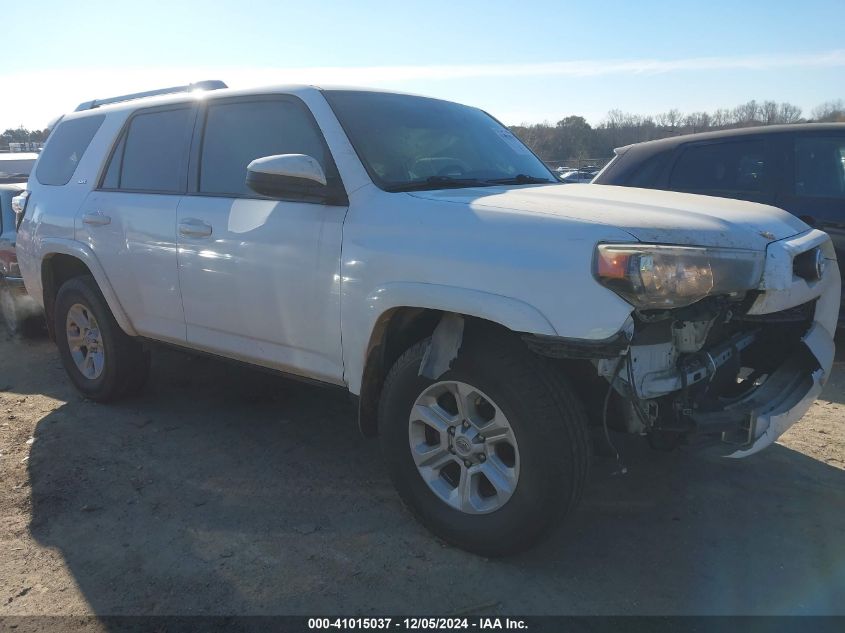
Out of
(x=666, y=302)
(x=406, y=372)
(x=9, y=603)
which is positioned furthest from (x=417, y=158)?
(x=9, y=603)

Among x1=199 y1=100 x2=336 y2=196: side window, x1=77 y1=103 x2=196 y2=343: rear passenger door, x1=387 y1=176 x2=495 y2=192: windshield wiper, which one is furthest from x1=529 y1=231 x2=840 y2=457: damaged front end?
x1=77 y1=103 x2=196 y2=343: rear passenger door

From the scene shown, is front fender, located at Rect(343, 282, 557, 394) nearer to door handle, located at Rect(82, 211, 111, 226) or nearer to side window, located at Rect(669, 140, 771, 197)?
door handle, located at Rect(82, 211, 111, 226)

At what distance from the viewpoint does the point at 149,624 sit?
255 cm

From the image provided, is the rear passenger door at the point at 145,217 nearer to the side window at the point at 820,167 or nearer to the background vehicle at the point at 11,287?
the background vehicle at the point at 11,287

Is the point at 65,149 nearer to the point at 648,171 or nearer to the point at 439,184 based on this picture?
the point at 439,184

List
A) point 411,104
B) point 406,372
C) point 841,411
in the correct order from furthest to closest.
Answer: point 841,411 < point 411,104 < point 406,372

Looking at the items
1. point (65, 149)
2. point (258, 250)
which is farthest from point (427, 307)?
point (65, 149)

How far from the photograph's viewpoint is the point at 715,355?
2850 mm

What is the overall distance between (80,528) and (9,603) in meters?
0.53

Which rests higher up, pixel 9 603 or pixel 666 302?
pixel 666 302

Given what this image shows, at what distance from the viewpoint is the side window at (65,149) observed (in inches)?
193

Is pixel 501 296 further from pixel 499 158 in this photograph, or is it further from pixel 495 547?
pixel 499 158

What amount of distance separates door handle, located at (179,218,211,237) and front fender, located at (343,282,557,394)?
110 centimetres

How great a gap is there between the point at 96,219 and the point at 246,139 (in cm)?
134
